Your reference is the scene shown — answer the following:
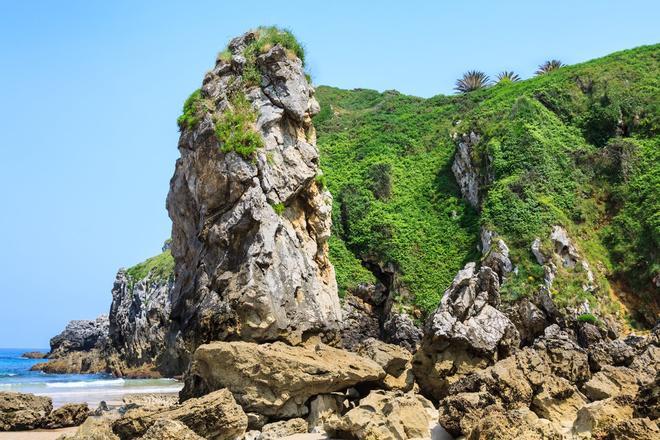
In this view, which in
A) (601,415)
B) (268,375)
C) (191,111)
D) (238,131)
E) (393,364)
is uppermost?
(191,111)

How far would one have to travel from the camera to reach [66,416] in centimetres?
1941

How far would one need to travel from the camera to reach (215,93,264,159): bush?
22.3m

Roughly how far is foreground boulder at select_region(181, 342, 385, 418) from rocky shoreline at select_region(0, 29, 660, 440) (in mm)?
34

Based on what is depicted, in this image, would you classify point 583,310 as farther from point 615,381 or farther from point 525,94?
point 525,94

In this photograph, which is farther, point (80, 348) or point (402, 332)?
point (80, 348)

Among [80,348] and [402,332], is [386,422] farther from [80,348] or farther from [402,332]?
[80,348]

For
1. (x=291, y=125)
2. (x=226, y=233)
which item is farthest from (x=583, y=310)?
(x=226, y=233)

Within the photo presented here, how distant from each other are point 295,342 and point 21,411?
7.62m

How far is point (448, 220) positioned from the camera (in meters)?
44.8

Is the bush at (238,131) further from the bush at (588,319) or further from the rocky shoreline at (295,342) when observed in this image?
the bush at (588,319)

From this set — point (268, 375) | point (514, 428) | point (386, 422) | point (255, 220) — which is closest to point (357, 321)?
point (255, 220)

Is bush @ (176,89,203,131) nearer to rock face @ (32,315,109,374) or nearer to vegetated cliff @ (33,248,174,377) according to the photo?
vegetated cliff @ (33,248,174,377)

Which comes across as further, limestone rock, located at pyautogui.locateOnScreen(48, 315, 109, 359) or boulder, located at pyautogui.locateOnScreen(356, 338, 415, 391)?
limestone rock, located at pyautogui.locateOnScreen(48, 315, 109, 359)

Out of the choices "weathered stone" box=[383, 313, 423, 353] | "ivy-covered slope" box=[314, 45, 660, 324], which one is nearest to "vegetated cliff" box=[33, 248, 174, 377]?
"weathered stone" box=[383, 313, 423, 353]
